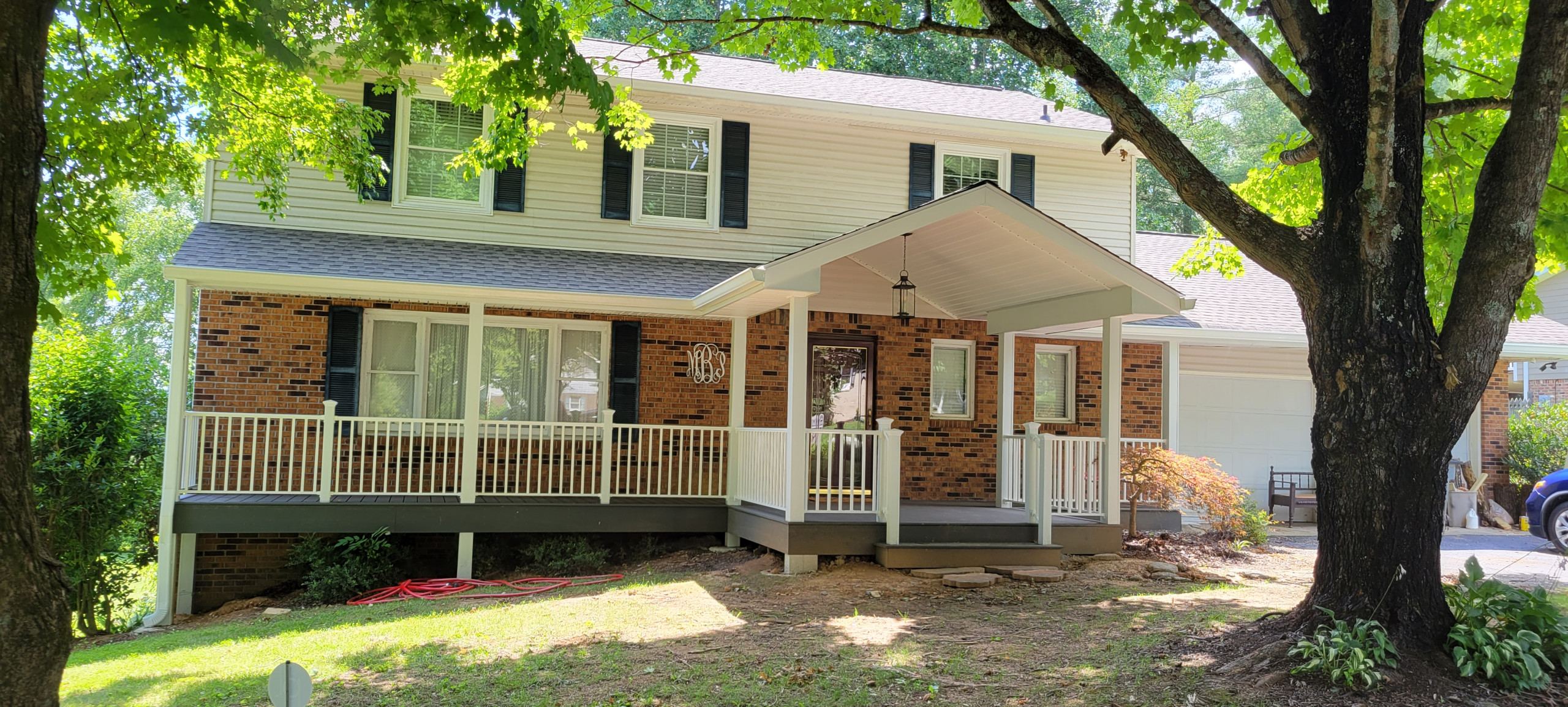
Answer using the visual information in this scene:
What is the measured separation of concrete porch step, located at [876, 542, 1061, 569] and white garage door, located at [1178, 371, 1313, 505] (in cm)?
607

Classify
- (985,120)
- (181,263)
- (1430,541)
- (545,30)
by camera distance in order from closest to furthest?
(545,30) < (1430,541) < (181,263) < (985,120)

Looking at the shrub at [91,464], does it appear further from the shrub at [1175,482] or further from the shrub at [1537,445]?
the shrub at [1537,445]

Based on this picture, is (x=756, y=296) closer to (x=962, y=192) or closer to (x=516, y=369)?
(x=962, y=192)

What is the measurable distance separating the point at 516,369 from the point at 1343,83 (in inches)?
364

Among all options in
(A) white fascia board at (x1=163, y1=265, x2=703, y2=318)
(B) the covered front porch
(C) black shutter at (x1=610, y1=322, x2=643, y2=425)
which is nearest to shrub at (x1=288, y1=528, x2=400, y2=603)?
(B) the covered front porch

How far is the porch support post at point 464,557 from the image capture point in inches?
424

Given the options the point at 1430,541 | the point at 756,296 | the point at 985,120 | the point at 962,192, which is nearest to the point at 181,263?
the point at 756,296

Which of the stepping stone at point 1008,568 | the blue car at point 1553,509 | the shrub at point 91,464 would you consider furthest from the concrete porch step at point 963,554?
the shrub at point 91,464

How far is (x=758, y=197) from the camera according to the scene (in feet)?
43.3

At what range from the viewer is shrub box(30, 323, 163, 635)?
10.3 m

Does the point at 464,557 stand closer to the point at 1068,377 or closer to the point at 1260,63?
the point at 1068,377

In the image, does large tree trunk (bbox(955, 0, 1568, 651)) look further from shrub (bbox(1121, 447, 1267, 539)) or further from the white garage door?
the white garage door

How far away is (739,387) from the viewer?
11570 millimetres

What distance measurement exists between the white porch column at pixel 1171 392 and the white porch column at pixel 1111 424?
2382mm
